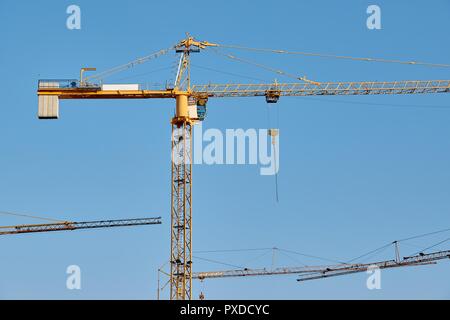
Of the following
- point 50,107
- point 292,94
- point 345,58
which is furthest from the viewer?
point 345,58

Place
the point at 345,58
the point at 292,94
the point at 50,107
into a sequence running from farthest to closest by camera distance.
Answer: the point at 345,58
the point at 292,94
the point at 50,107

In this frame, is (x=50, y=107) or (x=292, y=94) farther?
(x=292, y=94)

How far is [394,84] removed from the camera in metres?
181
